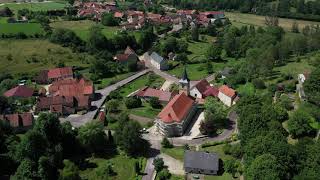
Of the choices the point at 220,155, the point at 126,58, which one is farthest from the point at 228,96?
the point at 126,58

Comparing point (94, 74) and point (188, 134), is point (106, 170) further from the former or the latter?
point (94, 74)

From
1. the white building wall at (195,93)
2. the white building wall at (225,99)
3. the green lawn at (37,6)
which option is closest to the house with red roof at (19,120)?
the white building wall at (195,93)

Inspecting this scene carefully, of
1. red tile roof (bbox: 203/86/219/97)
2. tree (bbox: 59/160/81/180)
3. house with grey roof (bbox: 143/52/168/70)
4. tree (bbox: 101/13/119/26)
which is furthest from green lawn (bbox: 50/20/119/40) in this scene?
tree (bbox: 59/160/81/180)

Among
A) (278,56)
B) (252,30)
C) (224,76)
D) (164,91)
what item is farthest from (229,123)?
(252,30)

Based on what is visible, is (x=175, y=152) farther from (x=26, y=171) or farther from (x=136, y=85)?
(x=136, y=85)

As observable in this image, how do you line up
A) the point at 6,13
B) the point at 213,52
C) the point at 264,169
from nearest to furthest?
the point at 264,169
the point at 213,52
the point at 6,13

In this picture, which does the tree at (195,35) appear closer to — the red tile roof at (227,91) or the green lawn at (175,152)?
the red tile roof at (227,91)
